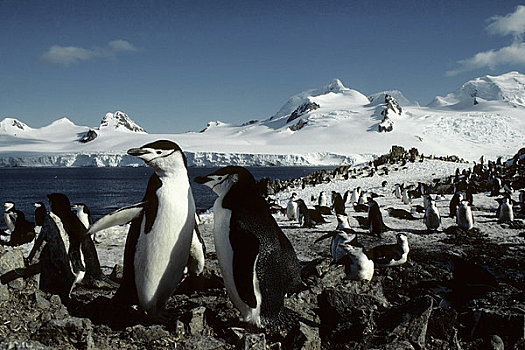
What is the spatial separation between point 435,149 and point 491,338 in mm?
75669

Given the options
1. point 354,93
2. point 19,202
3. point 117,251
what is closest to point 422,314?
point 117,251

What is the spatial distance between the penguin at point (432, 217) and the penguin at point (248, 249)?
21.2ft

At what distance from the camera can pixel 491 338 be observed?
11.0 feet

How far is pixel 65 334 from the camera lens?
2.74m

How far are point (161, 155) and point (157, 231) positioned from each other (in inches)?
23.4

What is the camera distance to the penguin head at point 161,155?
333cm

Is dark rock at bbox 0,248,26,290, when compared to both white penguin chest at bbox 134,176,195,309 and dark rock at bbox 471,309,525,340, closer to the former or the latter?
white penguin chest at bbox 134,176,195,309

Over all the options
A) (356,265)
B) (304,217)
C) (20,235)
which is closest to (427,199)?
(304,217)

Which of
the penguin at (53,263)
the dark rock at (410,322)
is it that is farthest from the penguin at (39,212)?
the dark rock at (410,322)

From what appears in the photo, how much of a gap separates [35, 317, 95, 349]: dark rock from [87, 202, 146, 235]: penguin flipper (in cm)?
78

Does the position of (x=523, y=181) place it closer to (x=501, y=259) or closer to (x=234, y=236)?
(x=501, y=259)

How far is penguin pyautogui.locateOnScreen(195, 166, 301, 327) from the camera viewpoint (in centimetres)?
323

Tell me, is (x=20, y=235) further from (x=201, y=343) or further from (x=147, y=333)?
(x=201, y=343)

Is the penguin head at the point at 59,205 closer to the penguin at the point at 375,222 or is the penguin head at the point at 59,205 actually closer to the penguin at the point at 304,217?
the penguin at the point at 375,222
